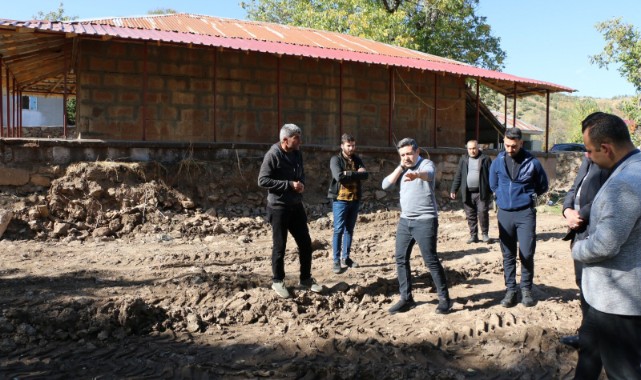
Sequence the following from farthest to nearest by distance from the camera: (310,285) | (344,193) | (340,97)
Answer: (340,97) → (344,193) → (310,285)

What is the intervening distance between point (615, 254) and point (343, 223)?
417 centimetres

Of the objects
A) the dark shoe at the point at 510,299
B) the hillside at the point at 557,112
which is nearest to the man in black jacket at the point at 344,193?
the dark shoe at the point at 510,299

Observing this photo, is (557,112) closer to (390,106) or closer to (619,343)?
(390,106)

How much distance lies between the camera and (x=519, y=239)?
5.10 meters

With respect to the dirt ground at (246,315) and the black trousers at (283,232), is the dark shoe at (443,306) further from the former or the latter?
the black trousers at (283,232)

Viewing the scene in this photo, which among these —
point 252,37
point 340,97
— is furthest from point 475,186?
point 252,37

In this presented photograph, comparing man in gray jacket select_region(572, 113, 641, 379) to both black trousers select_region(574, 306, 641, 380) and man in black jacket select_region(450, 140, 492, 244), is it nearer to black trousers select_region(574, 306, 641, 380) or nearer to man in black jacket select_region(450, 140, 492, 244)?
black trousers select_region(574, 306, 641, 380)

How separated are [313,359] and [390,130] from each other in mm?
9048

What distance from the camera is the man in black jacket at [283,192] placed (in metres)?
5.18

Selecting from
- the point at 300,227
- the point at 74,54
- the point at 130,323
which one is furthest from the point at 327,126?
the point at 130,323

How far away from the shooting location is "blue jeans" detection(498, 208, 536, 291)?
5.02 meters

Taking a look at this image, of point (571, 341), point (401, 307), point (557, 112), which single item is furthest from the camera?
point (557, 112)

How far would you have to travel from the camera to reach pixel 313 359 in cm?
408

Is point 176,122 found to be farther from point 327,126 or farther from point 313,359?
point 313,359
